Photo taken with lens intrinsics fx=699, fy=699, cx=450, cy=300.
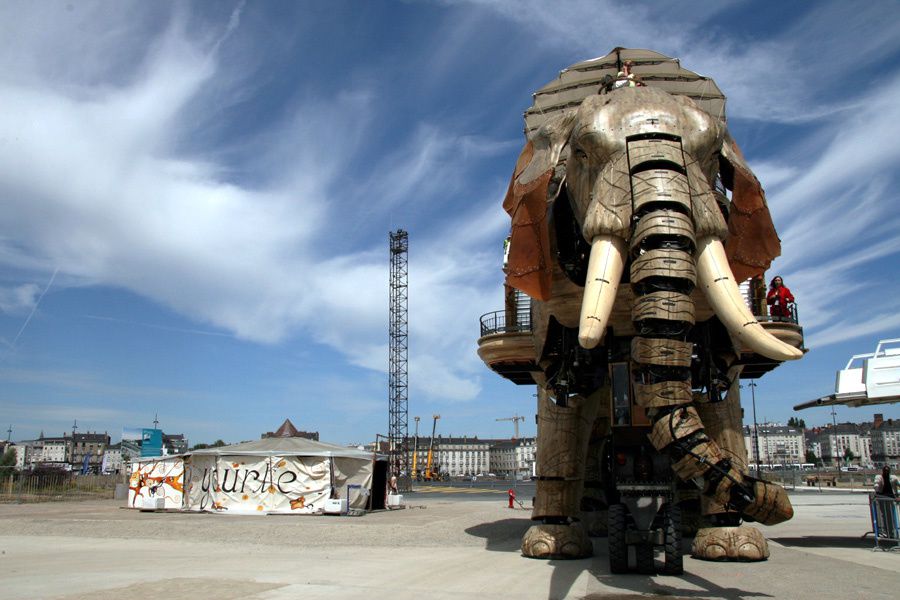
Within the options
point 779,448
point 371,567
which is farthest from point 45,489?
point 779,448

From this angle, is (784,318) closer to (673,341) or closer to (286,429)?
(673,341)

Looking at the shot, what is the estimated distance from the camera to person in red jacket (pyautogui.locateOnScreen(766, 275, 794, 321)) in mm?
12633

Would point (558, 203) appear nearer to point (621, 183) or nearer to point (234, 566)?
point (621, 183)

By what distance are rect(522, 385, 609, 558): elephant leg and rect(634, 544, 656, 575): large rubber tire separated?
1464mm

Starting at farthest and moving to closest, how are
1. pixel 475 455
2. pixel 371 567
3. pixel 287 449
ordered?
pixel 475 455
pixel 287 449
pixel 371 567

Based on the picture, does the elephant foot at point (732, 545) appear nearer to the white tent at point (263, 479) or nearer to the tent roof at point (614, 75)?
the tent roof at point (614, 75)

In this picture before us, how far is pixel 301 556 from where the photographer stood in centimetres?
1038

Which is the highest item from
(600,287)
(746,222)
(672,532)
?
(746,222)

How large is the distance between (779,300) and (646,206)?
7576 mm

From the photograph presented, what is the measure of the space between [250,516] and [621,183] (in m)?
16.2

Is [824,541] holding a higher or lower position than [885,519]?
lower

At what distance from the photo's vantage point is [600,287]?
6.37 m

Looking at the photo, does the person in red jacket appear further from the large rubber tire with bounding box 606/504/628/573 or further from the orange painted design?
the orange painted design

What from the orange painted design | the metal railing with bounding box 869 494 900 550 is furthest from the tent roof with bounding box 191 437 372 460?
the metal railing with bounding box 869 494 900 550
